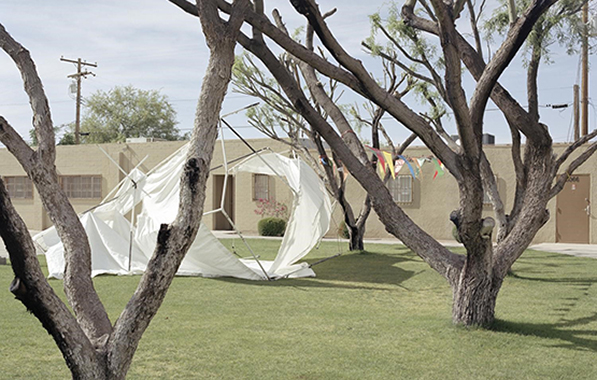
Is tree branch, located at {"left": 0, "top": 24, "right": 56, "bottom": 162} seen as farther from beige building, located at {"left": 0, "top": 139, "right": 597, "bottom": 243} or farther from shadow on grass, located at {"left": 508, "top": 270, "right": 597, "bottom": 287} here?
beige building, located at {"left": 0, "top": 139, "right": 597, "bottom": 243}

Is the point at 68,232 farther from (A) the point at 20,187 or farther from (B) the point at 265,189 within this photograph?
(A) the point at 20,187

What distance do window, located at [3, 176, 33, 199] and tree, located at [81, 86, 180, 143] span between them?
1885 centimetres

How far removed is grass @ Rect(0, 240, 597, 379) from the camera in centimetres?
475

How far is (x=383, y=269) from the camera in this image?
10.7 meters

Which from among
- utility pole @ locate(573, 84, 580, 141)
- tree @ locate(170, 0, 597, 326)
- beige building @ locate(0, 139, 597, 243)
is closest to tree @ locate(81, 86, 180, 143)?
beige building @ locate(0, 139, 597, 243)

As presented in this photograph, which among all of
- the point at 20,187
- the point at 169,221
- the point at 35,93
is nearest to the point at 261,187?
the point at 20,187

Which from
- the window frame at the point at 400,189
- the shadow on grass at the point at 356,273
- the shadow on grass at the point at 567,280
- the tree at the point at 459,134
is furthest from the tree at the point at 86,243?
the window frame at the point at 400,189

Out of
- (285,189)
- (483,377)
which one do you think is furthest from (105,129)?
(483,377)

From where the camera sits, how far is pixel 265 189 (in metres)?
18.7

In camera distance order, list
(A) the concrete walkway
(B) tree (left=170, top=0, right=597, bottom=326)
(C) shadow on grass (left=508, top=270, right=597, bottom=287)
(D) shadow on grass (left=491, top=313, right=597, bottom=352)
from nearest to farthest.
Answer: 1. (B) tree (left=170, top=0, right=597, bottom=326)
2. (D) shadow on grass (left=491, top=313, right=597, bottom=352)
3. (C) shadow on grass (left=508, top=270, right=597, bottom=287)
4. (A) the concrete walkway

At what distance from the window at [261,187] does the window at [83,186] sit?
5.17m

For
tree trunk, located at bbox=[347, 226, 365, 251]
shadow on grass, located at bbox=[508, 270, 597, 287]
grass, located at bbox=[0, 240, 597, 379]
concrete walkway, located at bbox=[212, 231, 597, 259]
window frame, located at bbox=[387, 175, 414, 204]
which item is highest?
window frame, located at bbox=[387, 175, 414, 204]

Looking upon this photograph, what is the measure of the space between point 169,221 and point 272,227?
860 cm

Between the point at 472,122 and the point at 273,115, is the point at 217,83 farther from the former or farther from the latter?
the point at 273,115
